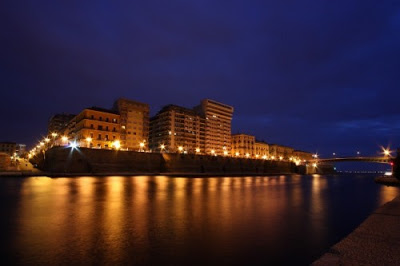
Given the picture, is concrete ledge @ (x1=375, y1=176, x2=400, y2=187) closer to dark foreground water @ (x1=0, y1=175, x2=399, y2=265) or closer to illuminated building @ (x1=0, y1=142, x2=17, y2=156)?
dark foreground water @ (x1=0, y1=175, x2=399, y2=265)

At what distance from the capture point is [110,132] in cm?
9506

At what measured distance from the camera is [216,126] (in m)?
158

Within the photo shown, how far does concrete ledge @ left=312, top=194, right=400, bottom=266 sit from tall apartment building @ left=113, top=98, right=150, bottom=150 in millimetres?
106484

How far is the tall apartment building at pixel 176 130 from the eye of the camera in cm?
13125

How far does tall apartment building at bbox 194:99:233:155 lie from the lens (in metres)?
153

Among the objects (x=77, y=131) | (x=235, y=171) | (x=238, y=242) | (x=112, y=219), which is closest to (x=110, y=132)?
(x=77, y=131)

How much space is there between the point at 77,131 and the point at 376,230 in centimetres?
10051

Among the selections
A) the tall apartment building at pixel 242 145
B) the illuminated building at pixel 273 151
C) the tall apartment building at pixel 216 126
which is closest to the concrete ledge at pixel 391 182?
the tall apartment building at pixel 216 126

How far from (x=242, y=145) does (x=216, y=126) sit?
71.1ft

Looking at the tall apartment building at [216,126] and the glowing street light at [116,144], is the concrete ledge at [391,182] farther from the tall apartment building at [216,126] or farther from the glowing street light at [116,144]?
the tall apartment building at [216,126]

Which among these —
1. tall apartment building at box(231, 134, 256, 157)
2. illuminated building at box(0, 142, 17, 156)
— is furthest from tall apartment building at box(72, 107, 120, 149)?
illuminated building at box(0, 142, 17, 156)

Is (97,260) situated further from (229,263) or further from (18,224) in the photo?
(18,224)

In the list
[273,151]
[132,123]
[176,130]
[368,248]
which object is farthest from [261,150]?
[368,248]

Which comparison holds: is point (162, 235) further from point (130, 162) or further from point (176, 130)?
point (176, 130)
